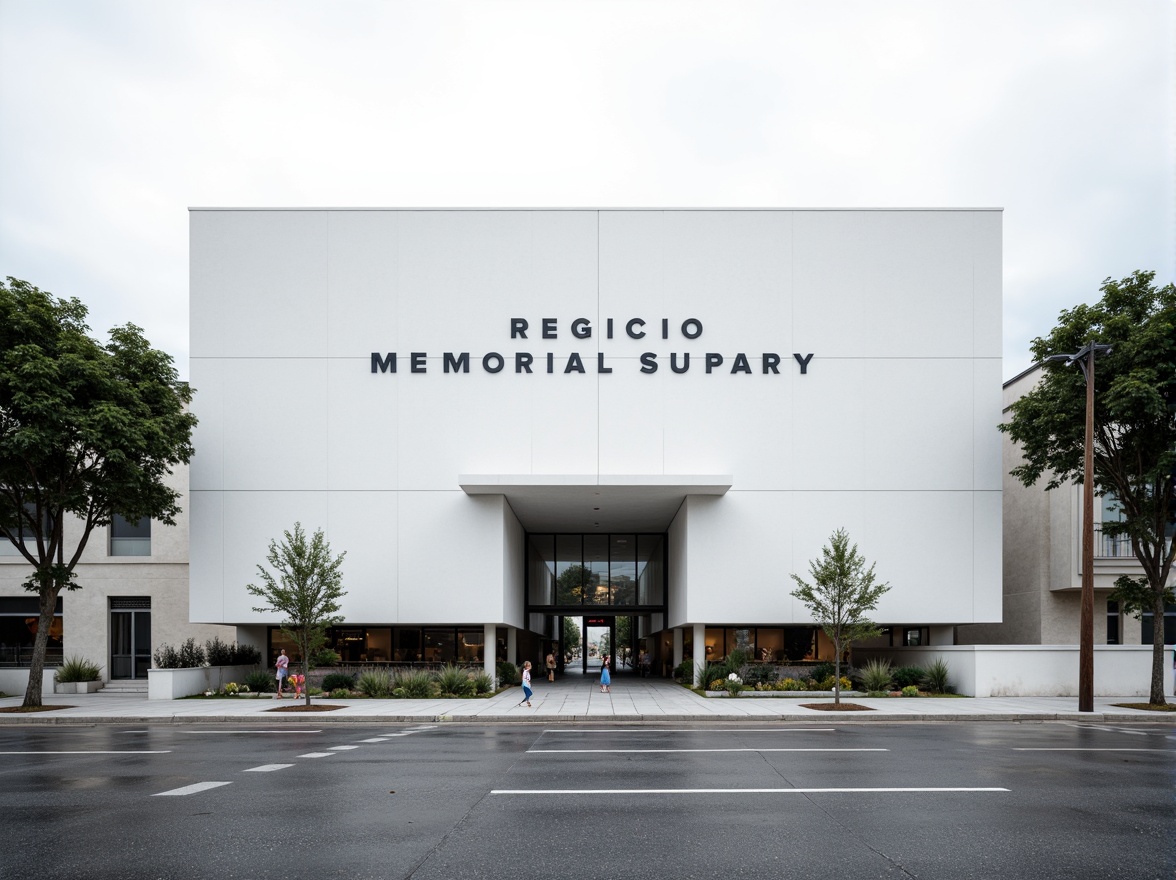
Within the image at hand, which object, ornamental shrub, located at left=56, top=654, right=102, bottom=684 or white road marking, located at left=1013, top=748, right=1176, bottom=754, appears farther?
ornamental shrub, located at left=56, top=654, right=102, bottom=684

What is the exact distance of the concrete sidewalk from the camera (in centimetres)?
2217

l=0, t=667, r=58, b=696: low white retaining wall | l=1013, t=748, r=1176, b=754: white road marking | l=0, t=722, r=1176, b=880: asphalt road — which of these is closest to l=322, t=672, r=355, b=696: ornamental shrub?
l=0, t=667, r=58, b=696: low white retaining wall

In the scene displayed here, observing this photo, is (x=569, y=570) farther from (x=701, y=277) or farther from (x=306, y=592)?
(x=306, y=592)

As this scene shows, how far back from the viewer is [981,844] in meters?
8.18

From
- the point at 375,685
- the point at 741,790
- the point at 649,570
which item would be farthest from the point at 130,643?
the point at 741,790

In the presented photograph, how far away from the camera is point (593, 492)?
30891mm

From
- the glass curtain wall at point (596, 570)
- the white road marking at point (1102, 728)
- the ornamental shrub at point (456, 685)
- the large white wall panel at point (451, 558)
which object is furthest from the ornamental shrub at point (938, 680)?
the ornamental shrub at point (456, 685)

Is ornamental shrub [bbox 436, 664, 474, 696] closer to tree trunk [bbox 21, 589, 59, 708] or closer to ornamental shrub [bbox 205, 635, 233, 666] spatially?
ornamental shrub [bbox 205, 635, 233, 666]

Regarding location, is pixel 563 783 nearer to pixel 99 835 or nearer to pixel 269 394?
pixel 99 835

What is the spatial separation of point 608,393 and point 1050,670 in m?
16.8

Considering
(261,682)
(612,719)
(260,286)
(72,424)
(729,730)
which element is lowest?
Result: (261,682)

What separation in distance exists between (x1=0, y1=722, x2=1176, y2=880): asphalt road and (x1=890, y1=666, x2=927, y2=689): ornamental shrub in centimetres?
1308

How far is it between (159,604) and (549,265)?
2114 centimetres

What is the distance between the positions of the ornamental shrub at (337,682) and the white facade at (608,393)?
2.12 meters
